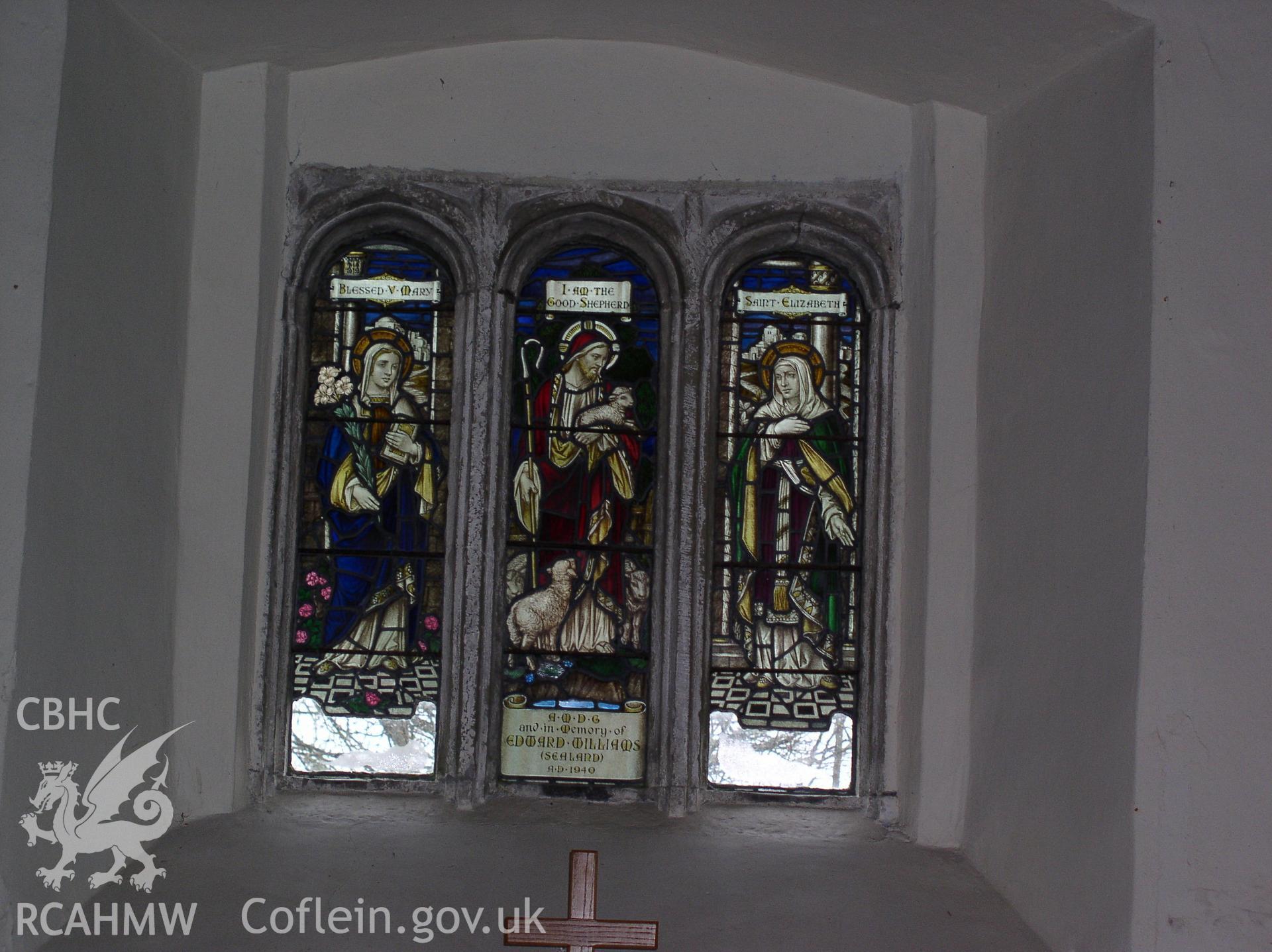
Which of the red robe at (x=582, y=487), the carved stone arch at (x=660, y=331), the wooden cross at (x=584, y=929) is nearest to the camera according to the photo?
the wooden cross at (x=584, y=929)

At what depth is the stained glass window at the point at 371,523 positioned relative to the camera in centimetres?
405

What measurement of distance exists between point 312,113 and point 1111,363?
2674 mm

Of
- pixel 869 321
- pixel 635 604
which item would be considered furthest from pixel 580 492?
pixel 869 321

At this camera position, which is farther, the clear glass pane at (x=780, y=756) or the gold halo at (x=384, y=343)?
the gold halo at (x=384, y=343)

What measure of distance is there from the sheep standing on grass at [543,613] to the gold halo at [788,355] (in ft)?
3.00

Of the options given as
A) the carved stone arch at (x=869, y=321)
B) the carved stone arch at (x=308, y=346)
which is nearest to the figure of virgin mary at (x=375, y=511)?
the carved stone arch at (x=308, y=346)

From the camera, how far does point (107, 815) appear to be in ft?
10.7

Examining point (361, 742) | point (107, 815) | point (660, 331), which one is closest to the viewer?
point (107, 815)

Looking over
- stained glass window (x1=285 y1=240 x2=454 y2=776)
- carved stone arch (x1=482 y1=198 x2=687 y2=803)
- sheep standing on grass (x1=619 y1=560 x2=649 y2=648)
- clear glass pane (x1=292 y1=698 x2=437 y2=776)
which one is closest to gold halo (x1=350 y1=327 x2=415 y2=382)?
stained glass window (x1=285 y1=240 x2=454 y2=776)

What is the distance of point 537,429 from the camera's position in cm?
415

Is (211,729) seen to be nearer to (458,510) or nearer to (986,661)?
(458,510)

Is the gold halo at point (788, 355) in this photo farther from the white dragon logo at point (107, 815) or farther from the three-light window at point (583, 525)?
the white dragon logo at point (107, 815)

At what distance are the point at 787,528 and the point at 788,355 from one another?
0.59m

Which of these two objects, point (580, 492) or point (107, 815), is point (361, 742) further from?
point (580, 492)
